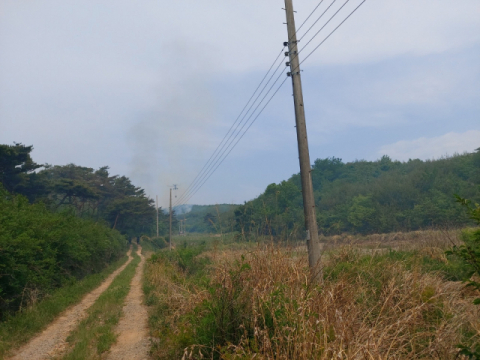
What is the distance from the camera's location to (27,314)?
1035 cm

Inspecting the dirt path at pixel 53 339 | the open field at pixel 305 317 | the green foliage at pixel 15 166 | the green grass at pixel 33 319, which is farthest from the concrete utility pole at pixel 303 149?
the green foliage at pixel 15 166

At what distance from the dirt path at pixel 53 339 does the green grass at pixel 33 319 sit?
17 cm

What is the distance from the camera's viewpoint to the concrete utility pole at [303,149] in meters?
7.61

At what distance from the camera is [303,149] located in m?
8.00

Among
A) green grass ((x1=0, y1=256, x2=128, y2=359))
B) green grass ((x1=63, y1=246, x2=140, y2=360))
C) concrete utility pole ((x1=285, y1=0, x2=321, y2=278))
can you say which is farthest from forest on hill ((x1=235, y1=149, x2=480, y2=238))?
concrete utility pole ((x1=285, y1=0, x2=321, y2=278))

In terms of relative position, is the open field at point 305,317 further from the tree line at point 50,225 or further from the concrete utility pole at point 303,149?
the tree line at point 50,225

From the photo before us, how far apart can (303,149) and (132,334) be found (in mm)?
5698

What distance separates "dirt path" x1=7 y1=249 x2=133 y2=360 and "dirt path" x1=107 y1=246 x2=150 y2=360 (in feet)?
3.80

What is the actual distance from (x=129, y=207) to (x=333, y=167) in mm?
41733

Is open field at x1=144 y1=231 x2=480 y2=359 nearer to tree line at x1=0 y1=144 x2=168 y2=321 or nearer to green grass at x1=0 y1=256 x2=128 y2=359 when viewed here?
green grass at x1=0 y1=256 x2=128 y2=359

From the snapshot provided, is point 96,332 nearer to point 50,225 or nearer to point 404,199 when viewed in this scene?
point 50,225

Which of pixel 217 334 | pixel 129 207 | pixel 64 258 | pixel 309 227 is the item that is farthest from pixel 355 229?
pixel 217 334

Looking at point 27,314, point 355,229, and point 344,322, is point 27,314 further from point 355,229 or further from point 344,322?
point 355,229

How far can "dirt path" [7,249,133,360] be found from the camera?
7424 millimetres
